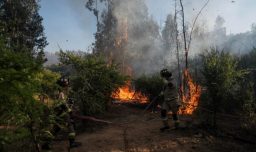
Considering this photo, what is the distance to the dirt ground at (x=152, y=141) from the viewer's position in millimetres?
9469

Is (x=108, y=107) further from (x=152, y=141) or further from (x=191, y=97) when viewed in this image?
(x=152, y=141)

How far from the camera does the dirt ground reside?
31.1ft

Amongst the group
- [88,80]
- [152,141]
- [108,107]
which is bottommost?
[152,141]

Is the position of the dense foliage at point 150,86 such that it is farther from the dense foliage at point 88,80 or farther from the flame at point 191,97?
the dense foliage at point 88,80

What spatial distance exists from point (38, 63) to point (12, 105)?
733 mm

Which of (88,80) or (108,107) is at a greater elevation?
(88,80)

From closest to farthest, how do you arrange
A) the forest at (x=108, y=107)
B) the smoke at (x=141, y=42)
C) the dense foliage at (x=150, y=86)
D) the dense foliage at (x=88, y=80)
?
the forest at (x=108, y=107) → the dense foliage at (x=88, y=80) → the dense foliage at (x=150, y=86) → the smoke at (x=141, y=42)

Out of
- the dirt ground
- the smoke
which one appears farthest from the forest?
the smoke

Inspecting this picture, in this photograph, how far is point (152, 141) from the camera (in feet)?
32.8

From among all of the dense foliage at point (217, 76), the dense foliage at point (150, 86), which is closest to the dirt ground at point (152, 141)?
the dense foliage at point (217, 76)

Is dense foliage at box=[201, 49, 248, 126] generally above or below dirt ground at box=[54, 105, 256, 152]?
above

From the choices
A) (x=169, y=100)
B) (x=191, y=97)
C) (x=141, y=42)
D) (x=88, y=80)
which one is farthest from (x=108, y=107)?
(x=141, y=42)

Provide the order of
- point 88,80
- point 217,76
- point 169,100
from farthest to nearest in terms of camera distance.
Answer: point 88,80
point 217,76
point 169,100

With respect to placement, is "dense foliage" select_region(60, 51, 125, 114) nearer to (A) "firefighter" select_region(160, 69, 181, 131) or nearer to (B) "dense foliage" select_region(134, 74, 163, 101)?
(A) "firefighter" select_region(160, 69, 181, 131)
